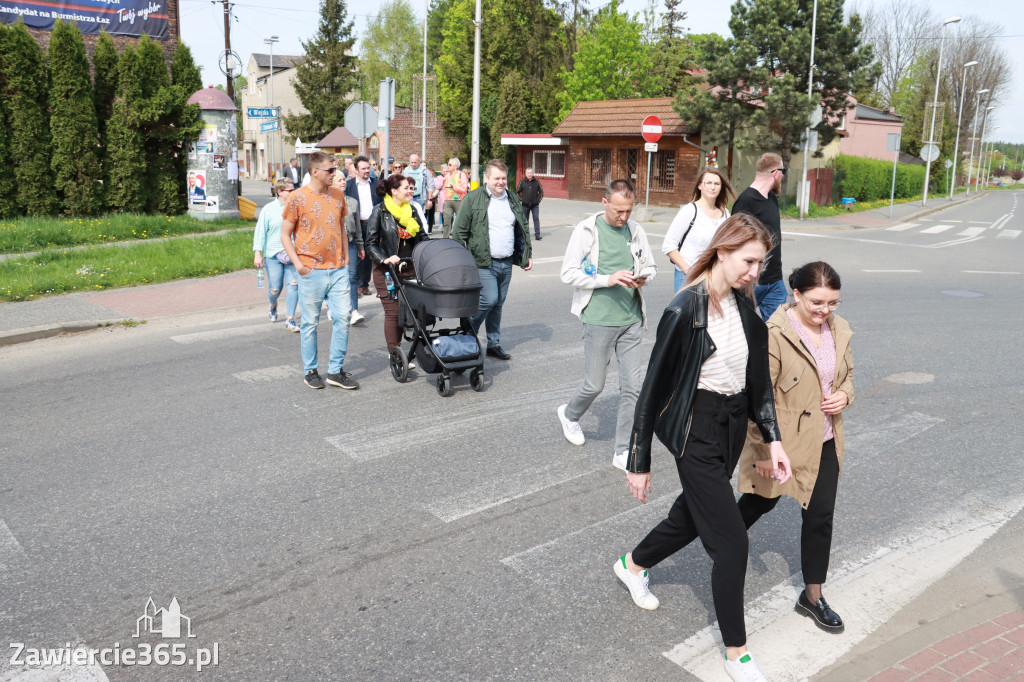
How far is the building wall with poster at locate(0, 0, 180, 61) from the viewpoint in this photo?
787 inches

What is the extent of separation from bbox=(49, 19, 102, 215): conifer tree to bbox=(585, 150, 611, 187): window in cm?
2310

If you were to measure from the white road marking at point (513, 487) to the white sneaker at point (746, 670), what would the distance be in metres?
1.89

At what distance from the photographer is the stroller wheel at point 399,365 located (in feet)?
24.6

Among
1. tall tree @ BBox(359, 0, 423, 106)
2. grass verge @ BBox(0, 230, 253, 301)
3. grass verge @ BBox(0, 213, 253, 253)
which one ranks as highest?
tall tree @ BBox(359, 0, 423, 106)

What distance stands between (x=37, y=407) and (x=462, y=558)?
4.33m

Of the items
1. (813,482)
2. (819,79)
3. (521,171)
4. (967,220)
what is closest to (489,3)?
(521,171)

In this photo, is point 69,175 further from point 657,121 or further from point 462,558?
point 462,558

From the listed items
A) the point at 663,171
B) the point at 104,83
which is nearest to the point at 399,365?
the point at 104,83

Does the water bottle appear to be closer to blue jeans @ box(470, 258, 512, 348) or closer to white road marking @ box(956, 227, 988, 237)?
blue jeans @ box(470, 258, 512, 348)

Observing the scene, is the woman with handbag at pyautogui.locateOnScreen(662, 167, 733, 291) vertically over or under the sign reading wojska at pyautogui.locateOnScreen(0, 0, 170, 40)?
under

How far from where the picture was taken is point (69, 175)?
18781 mm

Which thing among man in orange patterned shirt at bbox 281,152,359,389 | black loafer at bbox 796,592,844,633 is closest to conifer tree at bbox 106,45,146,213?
man in orange patterned shirt at bbox 281,152,359,389

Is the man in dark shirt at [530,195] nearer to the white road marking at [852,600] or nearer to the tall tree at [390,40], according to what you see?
the white road marking at [852,600]

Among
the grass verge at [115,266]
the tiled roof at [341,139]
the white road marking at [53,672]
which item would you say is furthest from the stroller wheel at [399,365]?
the tiled roof at [341,139]
